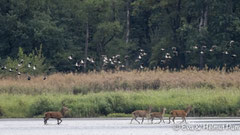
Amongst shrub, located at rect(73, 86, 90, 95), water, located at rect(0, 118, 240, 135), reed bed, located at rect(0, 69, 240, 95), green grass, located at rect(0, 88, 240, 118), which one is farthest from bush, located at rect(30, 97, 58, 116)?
shrub, located at rect(73, 86, 90, 95)

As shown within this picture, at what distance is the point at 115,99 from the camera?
3016 centimetres

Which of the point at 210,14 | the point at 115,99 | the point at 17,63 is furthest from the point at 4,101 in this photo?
the point at 210,14

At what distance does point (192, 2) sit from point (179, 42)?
12.5ft

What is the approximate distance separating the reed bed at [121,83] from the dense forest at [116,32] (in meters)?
15.1

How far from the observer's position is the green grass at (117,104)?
2945cm

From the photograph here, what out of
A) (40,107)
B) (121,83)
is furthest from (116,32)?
(40,107)

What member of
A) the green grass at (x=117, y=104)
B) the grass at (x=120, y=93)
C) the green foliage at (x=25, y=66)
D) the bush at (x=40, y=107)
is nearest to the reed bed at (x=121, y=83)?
Answer: the grass at (x=120, y=93)

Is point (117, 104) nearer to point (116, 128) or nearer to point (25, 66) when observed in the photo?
point (116, 128)

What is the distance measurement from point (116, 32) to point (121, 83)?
22.9m

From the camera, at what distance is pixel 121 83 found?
3478 cm

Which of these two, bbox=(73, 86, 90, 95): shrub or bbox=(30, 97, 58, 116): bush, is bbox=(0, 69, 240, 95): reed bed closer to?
bbox=(73, 86, 90, 95): shrub

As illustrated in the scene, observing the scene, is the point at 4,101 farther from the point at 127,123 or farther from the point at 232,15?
the point at 232,15

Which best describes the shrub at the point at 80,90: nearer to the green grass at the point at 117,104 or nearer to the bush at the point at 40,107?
the green grass at the point at 117,104

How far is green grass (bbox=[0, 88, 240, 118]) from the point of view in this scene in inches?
1160
